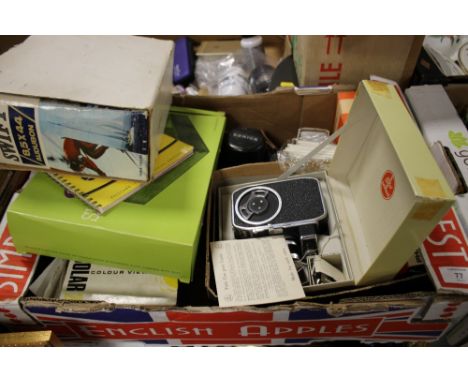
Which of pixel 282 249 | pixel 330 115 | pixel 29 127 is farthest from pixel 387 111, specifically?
pixel 29 127

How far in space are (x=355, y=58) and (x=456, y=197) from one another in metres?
0.39

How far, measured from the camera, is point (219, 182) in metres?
0.87

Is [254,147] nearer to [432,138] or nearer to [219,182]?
[219,182]

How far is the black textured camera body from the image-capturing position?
747mm

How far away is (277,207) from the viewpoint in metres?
0.77

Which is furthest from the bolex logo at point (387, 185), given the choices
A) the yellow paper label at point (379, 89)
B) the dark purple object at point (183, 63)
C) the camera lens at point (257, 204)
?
the dark purple object at point (183, 63)

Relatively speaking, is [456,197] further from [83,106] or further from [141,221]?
[83,106]

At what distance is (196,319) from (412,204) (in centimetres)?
44

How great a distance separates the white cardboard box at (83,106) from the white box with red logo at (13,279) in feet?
0.60

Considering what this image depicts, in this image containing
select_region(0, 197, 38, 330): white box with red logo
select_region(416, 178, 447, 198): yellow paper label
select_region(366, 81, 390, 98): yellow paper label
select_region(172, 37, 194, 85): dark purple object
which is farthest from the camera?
select_region(172, 37, 194, 85): dark purple object

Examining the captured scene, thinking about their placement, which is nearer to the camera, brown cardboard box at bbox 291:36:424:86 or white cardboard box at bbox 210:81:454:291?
white cardboard box at bbox 210:81:454:291

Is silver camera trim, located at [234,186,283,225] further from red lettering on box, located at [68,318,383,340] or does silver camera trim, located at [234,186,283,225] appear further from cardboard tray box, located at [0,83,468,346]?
red lettering on box, located at [68,318,383,340]

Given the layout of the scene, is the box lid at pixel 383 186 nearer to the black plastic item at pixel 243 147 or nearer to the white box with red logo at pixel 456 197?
the white box with red logo at pixel 456 197

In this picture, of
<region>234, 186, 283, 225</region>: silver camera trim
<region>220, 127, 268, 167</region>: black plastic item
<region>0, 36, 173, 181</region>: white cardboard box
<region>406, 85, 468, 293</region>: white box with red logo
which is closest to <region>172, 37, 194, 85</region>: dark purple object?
<region>220, 127, 268, 167</region>: black plastic item
